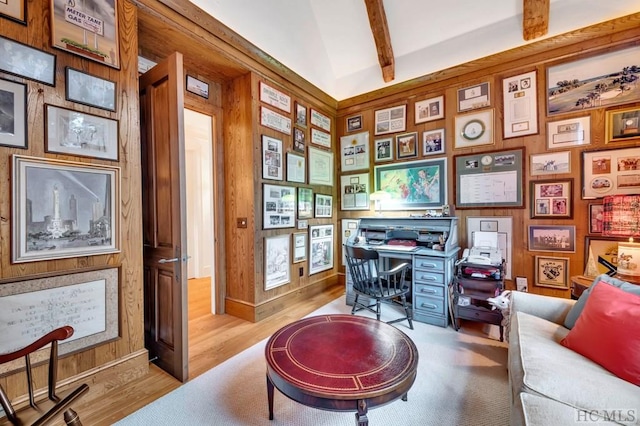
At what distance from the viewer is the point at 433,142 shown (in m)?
3.62

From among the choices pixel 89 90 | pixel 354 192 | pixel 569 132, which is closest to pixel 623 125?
pixel 569 132

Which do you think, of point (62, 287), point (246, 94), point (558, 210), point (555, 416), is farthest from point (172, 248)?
point (558, 210)

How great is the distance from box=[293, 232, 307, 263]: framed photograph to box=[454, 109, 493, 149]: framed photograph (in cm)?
244

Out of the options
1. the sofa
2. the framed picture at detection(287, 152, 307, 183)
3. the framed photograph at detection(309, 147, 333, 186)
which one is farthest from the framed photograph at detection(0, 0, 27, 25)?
the sofa

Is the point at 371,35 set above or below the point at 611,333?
above

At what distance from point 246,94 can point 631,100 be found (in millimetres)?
3989

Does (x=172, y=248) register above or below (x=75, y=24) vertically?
below

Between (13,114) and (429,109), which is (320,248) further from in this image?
(13,114)

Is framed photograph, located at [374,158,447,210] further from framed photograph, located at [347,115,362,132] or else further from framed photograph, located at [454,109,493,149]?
framed photograph, located at [347,115,362,132]

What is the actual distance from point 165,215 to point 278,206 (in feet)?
4.74

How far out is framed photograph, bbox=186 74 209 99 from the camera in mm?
2881

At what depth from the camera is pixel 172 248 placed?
6.45 ft

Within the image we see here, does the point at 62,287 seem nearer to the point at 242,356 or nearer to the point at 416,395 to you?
the point at 242,356

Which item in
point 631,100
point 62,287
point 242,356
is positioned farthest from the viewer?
point 631,100
